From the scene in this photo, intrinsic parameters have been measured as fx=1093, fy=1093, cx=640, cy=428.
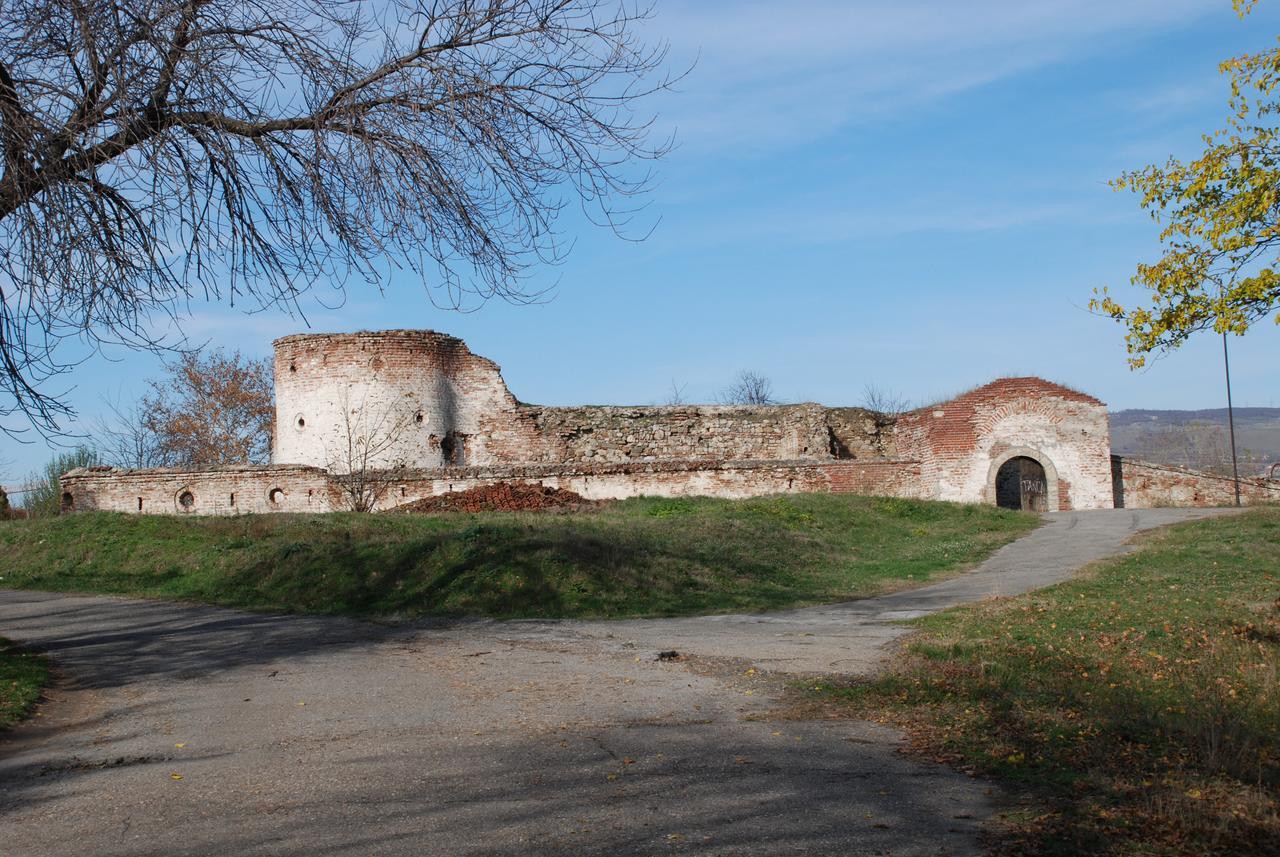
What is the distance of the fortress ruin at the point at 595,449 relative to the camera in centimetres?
2734

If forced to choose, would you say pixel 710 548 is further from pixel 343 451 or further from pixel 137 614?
pixel 343 451

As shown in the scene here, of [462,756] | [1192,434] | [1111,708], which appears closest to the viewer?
[462,756]

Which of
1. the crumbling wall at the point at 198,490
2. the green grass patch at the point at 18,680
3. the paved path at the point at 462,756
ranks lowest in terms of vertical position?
the paved path at the point at 462,756

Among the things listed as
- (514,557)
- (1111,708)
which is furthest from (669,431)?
(1111,708)

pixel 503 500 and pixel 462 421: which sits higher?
pixel 462 421

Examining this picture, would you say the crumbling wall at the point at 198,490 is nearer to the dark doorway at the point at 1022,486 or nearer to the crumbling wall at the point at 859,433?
the crumbling wall at the point at 859,433

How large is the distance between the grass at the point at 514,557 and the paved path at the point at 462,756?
2.73 meters

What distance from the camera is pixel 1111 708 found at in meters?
6.70

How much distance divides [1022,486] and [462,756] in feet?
90.8

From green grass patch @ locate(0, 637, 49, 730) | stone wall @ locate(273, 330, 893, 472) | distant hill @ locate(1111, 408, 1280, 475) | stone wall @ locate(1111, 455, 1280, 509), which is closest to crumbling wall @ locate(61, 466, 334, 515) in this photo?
stone wall @ locate(273, 330, 893, 472)

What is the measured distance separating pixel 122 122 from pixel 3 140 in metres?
0.84

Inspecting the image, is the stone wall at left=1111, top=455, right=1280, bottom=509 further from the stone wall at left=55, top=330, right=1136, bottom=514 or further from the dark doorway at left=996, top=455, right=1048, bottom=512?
the dark doorway at left=996, top=455, right=1048, bottom=512

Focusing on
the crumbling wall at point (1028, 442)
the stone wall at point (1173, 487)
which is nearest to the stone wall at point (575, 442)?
the crumbling wall at point (1028, 442)

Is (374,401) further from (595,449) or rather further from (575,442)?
→ (595,449)
